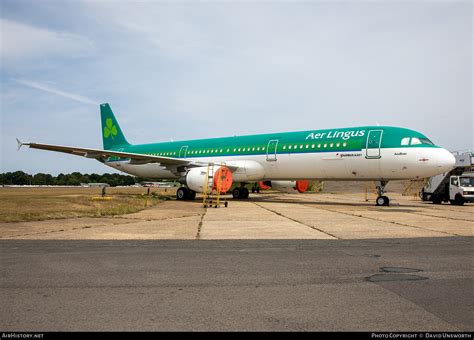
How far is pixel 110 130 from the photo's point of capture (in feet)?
118

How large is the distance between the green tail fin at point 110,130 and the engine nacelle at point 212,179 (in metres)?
13.9

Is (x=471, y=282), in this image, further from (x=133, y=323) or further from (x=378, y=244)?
(x=133, y=323)

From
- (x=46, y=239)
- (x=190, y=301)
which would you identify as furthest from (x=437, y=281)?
(x=46, y=239)

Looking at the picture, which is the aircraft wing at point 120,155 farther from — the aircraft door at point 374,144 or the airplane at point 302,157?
the aircraft door at point 374,144

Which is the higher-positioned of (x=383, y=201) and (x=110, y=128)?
(x=110, y=128)

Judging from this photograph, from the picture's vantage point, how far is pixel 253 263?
249 inches

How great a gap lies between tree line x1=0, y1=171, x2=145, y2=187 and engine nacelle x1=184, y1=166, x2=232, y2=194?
3836 inches

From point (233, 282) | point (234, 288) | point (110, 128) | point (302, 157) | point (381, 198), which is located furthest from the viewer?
point (110, 128)

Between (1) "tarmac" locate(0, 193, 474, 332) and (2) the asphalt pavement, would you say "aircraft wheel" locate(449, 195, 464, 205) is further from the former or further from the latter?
(2) the asphalt pavement

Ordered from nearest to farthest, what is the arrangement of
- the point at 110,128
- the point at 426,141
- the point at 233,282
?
the point at 233,282
the point at 426,141
the point at 110,128

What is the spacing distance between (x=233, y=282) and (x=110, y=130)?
32.7m

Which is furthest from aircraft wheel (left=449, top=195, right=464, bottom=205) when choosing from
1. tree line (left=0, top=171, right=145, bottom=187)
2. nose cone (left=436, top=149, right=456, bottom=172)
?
tree line (left=0, top=171, right=145, bottom=187)

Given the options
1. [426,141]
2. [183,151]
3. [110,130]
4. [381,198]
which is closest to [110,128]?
[110,130]

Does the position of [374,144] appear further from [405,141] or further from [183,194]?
[183,194]
